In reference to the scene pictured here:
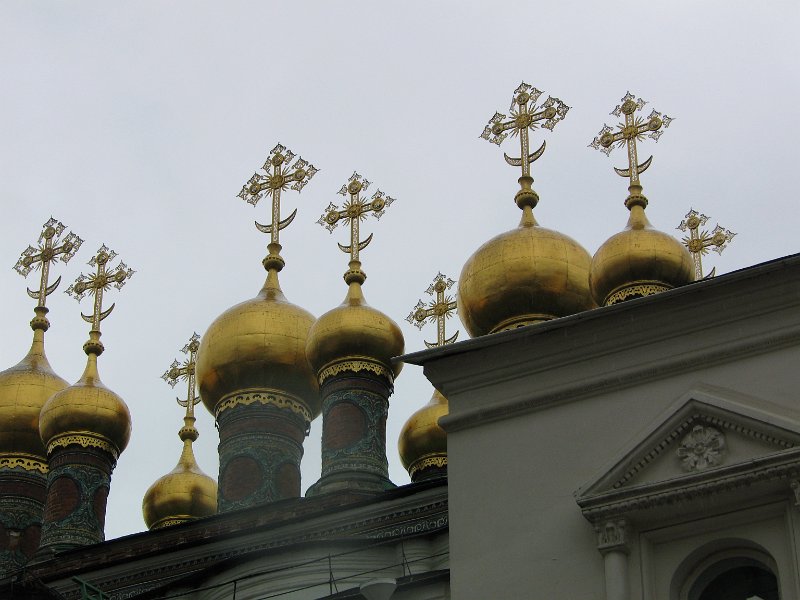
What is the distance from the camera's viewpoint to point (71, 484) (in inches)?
738

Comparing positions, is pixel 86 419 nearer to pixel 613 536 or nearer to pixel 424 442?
pixel 424 442

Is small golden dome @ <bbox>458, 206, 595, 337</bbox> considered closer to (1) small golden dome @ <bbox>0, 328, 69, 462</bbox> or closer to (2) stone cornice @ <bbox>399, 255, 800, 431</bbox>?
(1) small golden dome @ <bbox>0, 328, 69, 462</bbox>

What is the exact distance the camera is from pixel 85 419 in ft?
62.4

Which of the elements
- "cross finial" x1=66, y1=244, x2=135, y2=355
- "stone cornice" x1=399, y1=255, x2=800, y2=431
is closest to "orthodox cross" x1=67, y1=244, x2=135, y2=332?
"cross finial" x1=66, y1=244, x2=135, y2=355

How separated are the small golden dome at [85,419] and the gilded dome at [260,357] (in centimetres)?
116

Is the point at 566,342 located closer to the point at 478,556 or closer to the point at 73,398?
the point at 478,556

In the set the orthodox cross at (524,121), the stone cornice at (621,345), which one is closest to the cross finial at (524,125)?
the orthodox cross at (524,121)

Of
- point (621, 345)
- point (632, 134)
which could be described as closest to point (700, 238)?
point (632, 134)

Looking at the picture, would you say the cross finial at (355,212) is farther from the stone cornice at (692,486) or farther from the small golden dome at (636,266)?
the stone cornice at (692,486)

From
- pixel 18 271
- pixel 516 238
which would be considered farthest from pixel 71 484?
pixel 516 238

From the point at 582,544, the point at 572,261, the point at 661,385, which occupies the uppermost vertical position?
the point at 572,261

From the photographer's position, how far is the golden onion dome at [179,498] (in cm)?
2003

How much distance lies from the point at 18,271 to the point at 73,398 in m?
2.88

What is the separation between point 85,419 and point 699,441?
10.4 m
